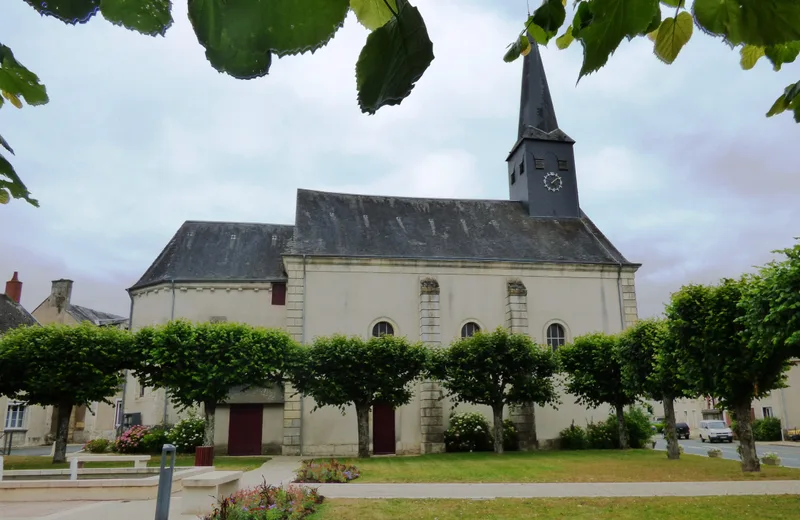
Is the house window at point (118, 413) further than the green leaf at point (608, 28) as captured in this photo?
Yes

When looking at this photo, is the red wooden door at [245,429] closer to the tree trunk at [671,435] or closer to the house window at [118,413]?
the house window at [118,413]

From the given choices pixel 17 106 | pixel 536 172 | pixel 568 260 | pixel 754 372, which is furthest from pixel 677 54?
pixel 536 172

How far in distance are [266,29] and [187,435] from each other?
82.4ft

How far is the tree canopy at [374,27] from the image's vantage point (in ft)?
2.71

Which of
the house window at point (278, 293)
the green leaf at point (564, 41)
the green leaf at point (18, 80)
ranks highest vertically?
the house window at point (278, 293)

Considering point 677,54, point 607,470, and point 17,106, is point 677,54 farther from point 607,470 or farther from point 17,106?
point 607,470

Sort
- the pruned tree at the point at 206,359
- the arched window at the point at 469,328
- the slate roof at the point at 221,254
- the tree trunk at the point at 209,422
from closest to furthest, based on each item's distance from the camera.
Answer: the pruned tree at the point at 206,359 < the tree trunk at the point at 209,422 < the arched window at the point at 469,328 < the slate roof at the point at 221,254

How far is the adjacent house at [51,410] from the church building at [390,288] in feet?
17.8

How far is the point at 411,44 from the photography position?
40.0 inches

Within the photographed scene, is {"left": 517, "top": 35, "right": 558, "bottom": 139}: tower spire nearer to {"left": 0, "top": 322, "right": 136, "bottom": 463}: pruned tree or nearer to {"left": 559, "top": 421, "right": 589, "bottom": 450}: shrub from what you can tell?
{"left": 559, "top": 421, "right": 589, "bottom": 450}: shrub

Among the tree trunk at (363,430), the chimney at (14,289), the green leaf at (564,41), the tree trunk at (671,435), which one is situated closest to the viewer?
the green leaf at (564,41)

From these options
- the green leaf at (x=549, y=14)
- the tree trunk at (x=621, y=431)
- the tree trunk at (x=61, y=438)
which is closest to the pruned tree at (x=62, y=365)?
the tree trunk at (x=61, y=438)

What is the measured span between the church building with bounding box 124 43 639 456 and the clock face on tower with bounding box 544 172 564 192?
0.11m

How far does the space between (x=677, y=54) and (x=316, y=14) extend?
39.5 inches
